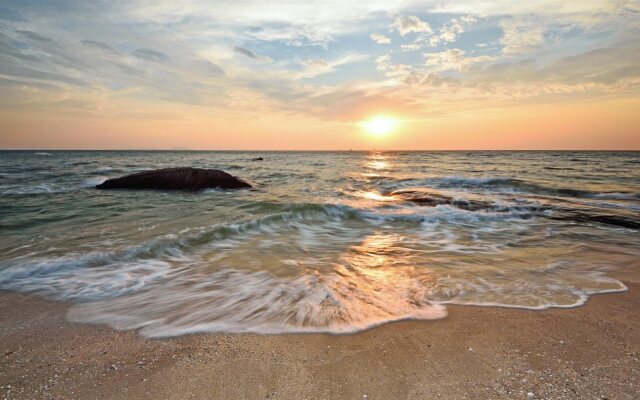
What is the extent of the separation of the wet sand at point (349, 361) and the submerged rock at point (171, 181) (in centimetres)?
994

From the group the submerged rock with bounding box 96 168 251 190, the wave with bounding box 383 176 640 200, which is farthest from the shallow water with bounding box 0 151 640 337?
the submerged rock with bounding box 96 168 251 190

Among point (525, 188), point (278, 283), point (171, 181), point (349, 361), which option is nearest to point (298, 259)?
point (278, 283)

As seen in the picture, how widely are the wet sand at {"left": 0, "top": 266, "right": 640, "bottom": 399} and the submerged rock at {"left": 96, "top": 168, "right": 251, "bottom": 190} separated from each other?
9944 millimetres

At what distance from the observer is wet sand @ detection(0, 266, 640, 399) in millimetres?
2035

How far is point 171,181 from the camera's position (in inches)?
494

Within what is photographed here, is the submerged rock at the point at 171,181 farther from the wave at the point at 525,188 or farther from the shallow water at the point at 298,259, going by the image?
the wave at the point at 525,188

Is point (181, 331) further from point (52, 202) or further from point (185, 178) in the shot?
point (185, 178)

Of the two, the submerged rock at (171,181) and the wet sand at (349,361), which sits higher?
the submerged rock at (171,181)

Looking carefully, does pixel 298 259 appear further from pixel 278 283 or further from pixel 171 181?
pixel 171 181

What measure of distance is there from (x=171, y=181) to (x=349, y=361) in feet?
39.1

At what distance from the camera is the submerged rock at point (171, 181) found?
41.1ft

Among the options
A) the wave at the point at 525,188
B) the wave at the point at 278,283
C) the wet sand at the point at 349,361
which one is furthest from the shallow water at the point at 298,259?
the wave at the point at 525,188

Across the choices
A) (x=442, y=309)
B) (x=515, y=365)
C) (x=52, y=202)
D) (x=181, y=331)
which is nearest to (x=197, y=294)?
(x=181, y=331)

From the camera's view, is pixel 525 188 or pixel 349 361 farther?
pixel 525 188
